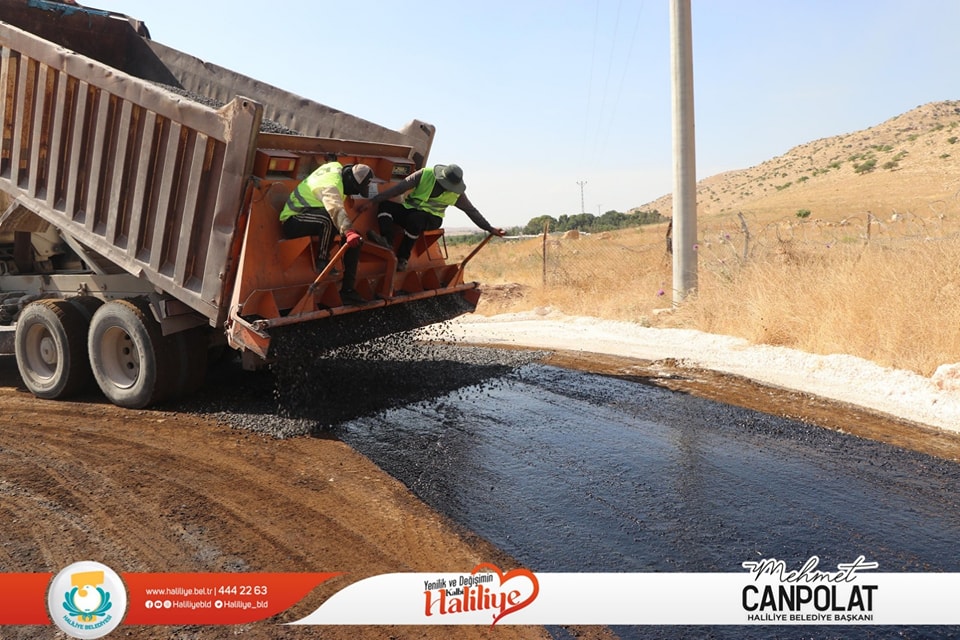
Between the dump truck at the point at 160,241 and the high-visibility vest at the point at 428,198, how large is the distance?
269 millimetres

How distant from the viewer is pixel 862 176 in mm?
48969

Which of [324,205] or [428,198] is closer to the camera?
[324,205]

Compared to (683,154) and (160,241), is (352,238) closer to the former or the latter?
(160,241)

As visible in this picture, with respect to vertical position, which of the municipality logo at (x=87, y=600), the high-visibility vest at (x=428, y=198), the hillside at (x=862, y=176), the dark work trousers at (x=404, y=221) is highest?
the hillside at (x=862, y=176)

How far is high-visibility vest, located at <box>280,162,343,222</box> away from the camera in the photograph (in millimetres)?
5117

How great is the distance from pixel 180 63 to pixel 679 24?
685 centimetres

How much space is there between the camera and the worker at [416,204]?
5883 millimetres

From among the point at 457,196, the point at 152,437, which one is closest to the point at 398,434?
the point at 152,437

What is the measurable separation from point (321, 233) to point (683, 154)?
22.7ft

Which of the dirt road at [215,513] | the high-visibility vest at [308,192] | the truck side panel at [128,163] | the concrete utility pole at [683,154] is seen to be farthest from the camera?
the concrete utility pole at [683,154]

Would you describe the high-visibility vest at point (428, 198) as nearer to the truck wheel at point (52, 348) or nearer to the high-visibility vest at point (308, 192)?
the high-visibility vest at point (308, 192)

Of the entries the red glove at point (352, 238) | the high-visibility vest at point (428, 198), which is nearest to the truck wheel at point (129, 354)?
the red glove at point (352, 238)

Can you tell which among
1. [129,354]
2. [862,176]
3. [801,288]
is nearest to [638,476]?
[129,354]

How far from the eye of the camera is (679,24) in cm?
1019
